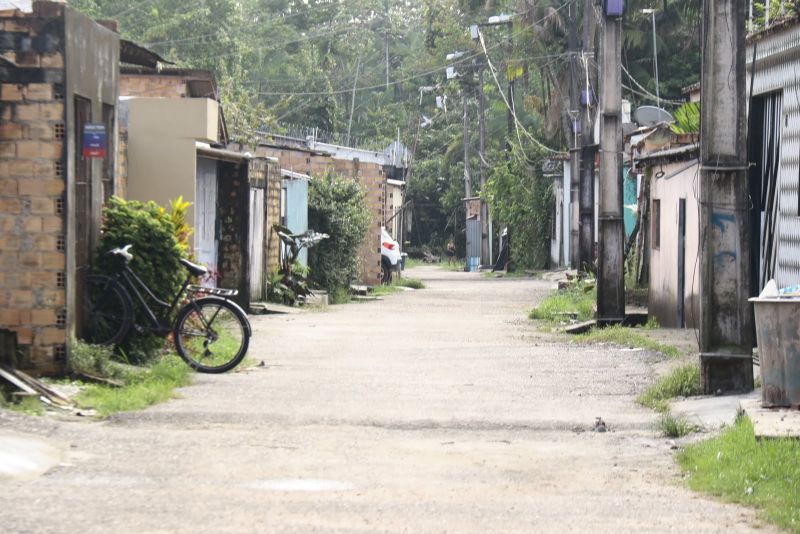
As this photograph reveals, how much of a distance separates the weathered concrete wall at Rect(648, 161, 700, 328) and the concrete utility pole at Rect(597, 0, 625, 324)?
2.31 ft

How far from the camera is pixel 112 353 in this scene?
13117 millimetres

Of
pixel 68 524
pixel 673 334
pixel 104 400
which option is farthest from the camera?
pixel 673 334

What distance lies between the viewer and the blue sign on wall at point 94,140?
1269cm

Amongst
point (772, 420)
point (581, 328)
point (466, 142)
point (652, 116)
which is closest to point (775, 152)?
point (772, 420)

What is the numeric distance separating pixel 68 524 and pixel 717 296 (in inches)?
269

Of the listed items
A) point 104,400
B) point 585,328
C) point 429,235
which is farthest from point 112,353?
point 429,235

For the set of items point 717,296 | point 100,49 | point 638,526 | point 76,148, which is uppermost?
point 100,49

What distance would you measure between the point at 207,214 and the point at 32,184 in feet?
34.0

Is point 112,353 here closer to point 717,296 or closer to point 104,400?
point 104,400

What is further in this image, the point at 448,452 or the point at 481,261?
the point at 481,261

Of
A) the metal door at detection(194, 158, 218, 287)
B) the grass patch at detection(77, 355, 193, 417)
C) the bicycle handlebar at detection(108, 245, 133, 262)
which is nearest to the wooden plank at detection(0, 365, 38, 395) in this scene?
the grass patch at detection(77, 355, 193, 417)

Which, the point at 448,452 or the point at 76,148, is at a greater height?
the point at 76,148

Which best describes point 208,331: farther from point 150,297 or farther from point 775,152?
point 775,152

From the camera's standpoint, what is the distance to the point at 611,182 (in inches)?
806
